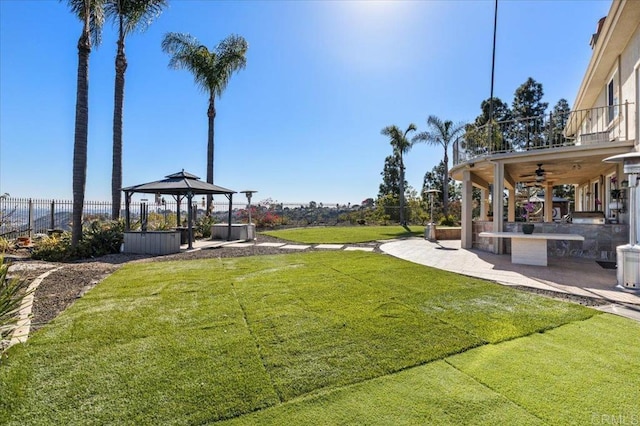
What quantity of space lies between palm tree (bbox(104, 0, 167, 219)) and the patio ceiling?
13984mm

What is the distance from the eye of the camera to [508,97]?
29.7 m

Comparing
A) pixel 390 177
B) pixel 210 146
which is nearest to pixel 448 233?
pixel 210 146

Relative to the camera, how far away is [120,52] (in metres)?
12.5

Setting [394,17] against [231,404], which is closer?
[231,404]

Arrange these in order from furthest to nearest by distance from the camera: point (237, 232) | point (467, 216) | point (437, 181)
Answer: point (437, 181) → point (237, 232) → point (467, 216)

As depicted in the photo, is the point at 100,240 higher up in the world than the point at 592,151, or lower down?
lower down

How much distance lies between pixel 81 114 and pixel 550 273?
1435cm

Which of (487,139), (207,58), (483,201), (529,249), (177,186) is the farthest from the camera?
(207,58)

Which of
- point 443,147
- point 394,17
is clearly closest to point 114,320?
point 394,17

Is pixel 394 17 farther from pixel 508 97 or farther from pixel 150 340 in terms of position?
pixel 508 97

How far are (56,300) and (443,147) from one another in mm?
25777

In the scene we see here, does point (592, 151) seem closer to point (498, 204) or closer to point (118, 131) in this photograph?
point (498, 204)

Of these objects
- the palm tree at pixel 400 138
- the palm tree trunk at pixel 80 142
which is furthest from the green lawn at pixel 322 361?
the palm tree at pixel 400 138

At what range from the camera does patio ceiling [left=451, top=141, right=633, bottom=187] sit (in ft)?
27.8
